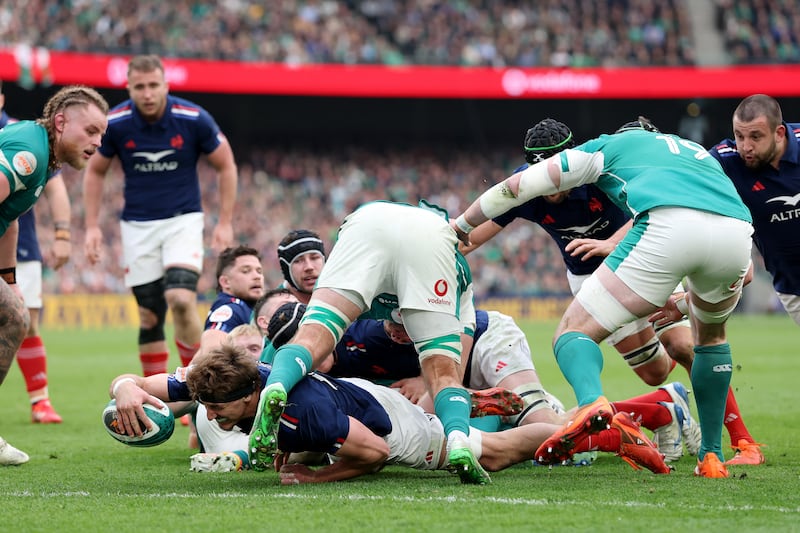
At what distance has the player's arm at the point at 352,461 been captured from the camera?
523 centimetres

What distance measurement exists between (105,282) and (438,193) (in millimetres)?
11119

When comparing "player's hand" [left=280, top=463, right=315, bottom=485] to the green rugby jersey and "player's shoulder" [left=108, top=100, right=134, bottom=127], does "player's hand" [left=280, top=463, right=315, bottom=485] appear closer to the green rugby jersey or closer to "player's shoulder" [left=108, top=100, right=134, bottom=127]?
the green rugby jersey

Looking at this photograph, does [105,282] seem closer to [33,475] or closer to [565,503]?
[33,475]

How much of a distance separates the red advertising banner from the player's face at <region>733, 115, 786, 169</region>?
24303 millimetres

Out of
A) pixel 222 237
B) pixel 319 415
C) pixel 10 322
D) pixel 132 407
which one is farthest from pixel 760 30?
pixel 132 407

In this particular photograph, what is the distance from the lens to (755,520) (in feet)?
13.6

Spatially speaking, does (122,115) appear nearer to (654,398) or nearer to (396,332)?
(396,332)

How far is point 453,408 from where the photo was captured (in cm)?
527

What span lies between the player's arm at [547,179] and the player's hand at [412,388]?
4.50 feet

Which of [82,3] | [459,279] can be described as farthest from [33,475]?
[82,3]

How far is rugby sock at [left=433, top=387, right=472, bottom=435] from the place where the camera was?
5.19m

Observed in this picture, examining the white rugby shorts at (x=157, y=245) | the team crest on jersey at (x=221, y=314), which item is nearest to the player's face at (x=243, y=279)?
the team crest on jersey at (x=221, y=314)

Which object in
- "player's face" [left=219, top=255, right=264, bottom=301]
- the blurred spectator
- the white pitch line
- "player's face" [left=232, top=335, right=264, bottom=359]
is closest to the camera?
the white pitch line

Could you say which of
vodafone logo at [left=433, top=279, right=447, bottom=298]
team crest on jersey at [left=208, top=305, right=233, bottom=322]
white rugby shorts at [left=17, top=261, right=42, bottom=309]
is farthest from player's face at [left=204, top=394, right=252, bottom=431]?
white rugby shorts at [left=17, top=261, right=42, bottom=309]
